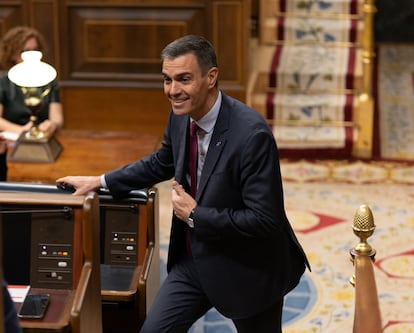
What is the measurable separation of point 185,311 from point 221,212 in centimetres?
44

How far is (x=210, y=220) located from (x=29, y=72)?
195 centimetres

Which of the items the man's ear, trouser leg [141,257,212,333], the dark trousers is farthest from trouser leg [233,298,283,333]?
the man's ear

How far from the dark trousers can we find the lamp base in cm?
190

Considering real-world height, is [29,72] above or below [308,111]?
above

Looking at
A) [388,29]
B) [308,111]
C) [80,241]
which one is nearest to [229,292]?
[80,241]

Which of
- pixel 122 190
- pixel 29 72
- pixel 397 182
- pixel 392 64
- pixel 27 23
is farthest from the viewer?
pixel 392 64

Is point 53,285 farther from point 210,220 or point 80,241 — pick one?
point 210,220

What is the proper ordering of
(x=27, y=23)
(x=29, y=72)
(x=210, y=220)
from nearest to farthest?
1. (x=210, y=220)
2. (x=29, y=72)
3. (x=27, y=23)

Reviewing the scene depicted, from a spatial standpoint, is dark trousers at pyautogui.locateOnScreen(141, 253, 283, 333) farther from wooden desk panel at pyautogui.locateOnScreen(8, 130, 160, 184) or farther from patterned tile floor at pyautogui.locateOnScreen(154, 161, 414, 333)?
wooden desk panel at pyautogui.locateOnScreen(8, 130, 160, 184)

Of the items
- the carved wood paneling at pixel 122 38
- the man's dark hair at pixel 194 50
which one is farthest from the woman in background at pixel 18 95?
the man's dark hair at pixel 194 50

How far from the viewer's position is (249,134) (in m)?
3.20

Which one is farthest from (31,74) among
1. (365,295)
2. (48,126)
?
(365,295)

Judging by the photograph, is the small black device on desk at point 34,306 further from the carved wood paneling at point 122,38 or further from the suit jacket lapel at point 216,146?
the carved wood paneling at point 122,38

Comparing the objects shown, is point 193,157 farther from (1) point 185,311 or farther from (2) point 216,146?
(1) point 185,311
